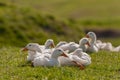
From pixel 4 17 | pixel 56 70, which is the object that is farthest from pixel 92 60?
pixel 4 17

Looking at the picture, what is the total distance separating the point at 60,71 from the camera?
661 inches

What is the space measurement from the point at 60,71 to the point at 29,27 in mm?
39607

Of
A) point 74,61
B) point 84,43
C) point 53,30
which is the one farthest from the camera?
point 53,30

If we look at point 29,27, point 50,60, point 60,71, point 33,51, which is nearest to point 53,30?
point 29,27

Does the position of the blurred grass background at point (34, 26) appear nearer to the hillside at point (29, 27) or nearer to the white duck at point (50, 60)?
the hillside at point (29, 27)

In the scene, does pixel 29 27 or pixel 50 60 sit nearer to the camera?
pixel 50 60

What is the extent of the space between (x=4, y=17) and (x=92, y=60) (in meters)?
36.1

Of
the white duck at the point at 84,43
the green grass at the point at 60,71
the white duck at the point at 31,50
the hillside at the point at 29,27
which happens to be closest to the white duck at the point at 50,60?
the green grass at the point at 60,71

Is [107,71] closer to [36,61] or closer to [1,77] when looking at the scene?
[36,61]

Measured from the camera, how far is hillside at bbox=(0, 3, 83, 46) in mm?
51594

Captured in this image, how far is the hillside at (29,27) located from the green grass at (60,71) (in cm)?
2995

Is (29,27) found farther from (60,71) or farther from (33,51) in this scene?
(60,71)

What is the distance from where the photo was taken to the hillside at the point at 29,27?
51594mm

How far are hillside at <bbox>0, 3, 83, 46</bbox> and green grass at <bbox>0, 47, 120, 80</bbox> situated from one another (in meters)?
29.9
